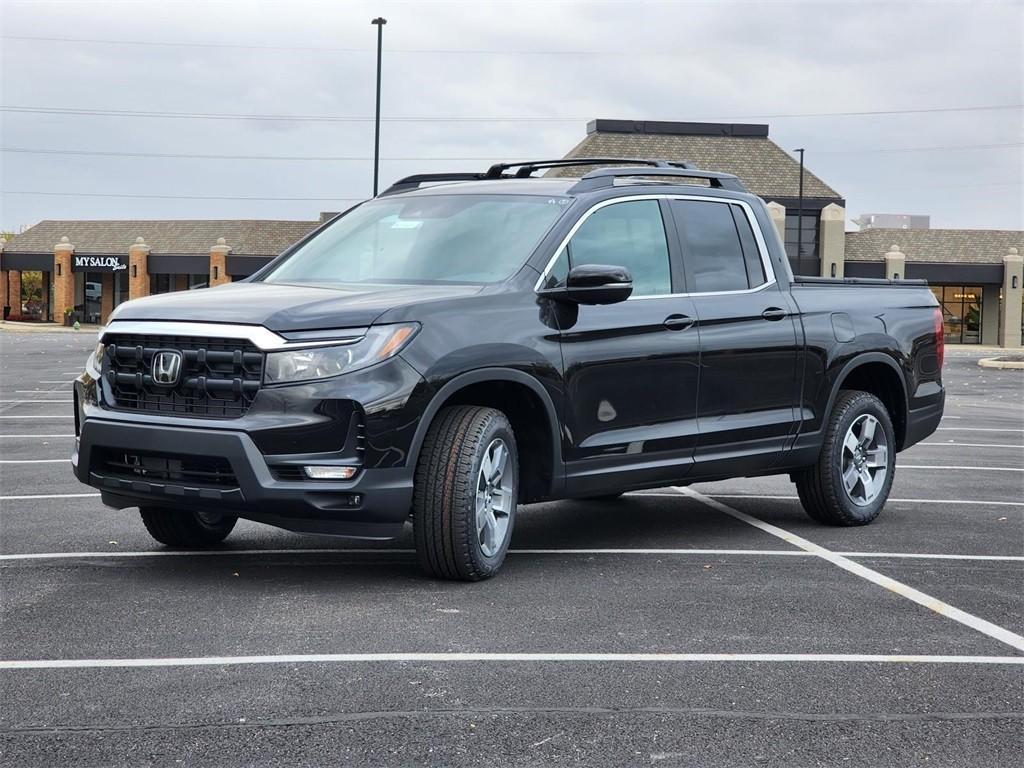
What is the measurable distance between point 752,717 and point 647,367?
315 centimetres

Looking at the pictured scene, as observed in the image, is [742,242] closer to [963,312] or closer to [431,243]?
[431,243]

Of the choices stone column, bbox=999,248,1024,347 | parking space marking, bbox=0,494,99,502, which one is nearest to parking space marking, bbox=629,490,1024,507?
parking space marking, bbox=0,494,99,502

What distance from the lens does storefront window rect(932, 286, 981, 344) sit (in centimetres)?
6494

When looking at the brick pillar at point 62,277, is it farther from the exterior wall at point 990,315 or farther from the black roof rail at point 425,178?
the black roof rail at point 425,178

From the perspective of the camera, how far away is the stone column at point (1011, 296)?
62.5 meters

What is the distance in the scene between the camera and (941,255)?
63656mm

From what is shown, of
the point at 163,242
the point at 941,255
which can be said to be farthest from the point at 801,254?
the point at 163,242

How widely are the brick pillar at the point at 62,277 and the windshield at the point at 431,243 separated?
67461mm

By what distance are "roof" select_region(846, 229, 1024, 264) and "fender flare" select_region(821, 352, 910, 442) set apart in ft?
178

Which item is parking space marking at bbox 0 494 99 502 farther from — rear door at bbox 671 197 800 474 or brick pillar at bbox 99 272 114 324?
brick pillar at bbox 99 272 114 324

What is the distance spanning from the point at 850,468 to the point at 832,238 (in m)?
53.3

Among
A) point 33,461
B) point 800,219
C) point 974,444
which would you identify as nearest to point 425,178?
point 33,461

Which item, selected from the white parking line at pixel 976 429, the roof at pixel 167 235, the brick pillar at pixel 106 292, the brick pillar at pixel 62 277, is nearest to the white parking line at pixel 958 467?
the white parking line at pixel 976 429

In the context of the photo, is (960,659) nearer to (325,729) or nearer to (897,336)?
(325,729)
